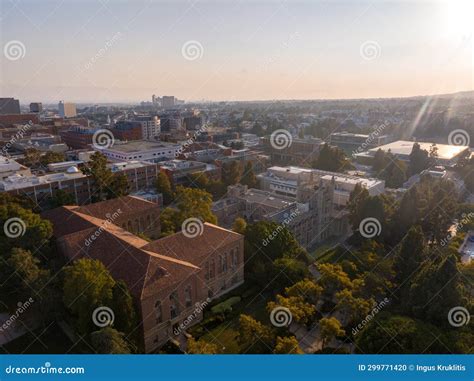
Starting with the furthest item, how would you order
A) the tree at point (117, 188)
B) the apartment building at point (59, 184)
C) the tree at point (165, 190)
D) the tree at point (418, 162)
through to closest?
the tree at point (418, 162), the tree at point (165, 190), the tree at point (117, 188), the apartment building at point (59, 184)

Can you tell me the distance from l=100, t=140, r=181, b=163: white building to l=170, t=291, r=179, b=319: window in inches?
1320

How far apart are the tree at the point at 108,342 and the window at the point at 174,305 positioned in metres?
3.42

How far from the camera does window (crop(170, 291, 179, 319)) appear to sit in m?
Answer: 17.3

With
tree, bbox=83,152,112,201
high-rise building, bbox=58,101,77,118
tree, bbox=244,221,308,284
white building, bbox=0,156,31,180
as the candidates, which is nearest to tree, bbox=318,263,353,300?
tree, bbox=244,221,308,284

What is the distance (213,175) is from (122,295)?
91.5 feet

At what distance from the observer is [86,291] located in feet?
50.1

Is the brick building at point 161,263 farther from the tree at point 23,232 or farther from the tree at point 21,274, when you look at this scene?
the tree at point 21,274

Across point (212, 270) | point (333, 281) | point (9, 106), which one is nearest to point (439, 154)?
point (333, 281)

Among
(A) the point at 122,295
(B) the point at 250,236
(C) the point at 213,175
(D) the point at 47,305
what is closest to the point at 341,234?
(B) the point at 250,236

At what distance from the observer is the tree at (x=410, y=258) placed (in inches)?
790

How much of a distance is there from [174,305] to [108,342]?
14.1ft

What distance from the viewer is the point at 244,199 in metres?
32.6

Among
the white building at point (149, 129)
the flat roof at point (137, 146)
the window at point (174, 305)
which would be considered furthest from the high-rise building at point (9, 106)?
the window at point (174, 305)

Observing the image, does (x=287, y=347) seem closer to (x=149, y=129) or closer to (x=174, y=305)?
(x=174, y=305)
